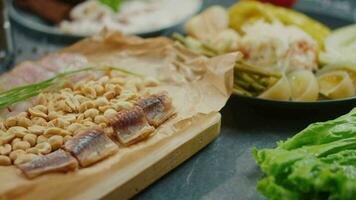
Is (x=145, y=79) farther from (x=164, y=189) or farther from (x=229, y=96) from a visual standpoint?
(x=164, y=189)

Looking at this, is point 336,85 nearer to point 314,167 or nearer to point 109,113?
point 314,167

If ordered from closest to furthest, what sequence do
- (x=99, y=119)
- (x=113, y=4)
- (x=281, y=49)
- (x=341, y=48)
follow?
(x=99, y=119) → (x=281, y=49) → (x=341, y=48) → (x=113, y=4)

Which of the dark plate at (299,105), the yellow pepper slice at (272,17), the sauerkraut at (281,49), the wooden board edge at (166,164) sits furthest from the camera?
the yellow pepper slice at (272,17)

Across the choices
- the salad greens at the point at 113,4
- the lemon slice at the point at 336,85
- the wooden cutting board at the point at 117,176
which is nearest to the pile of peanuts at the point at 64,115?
the wooden cutting board at the point at 117,176

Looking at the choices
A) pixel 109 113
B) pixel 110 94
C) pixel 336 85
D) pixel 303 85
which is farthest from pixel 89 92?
pixel 336 85

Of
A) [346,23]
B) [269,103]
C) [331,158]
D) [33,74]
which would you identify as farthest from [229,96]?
[346,23]

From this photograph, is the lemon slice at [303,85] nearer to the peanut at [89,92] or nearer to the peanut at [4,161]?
the peanut at [89,92]
